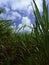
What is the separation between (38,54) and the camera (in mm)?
2443

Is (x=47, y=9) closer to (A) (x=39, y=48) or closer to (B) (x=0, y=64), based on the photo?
(A) (x=39, y=48)

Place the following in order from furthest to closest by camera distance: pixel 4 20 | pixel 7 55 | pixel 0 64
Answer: pixel 4 20
pixel 7 55
pixel 0 64

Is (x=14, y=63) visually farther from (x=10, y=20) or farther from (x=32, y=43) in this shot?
(x=10, y=20)

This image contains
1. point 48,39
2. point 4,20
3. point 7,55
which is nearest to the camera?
point 48,39

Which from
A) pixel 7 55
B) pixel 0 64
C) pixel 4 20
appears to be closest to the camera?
pixel 0 64

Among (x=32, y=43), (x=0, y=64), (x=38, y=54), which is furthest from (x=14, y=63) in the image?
(x=38, y=54)

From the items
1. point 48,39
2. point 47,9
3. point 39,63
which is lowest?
point 39,63

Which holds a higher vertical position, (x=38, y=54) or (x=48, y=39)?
(x=48, y=39)

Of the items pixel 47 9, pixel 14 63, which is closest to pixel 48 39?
pixel 47 9

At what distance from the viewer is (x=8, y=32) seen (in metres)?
3.87

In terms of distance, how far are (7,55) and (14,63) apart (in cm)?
19

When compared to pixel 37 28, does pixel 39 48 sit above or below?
below

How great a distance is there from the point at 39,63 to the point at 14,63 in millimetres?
677

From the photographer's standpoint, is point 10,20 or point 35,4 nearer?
point 35,4
